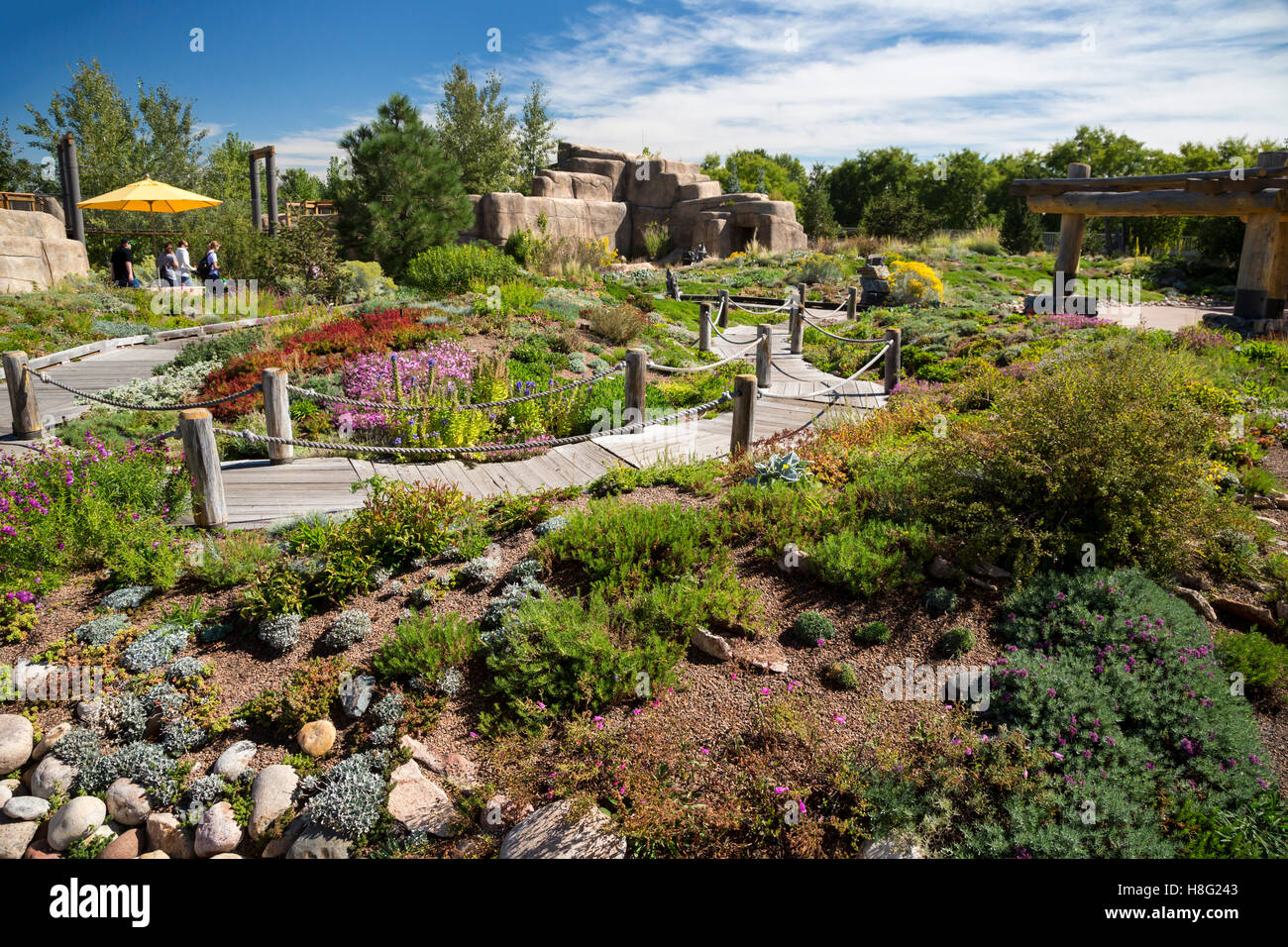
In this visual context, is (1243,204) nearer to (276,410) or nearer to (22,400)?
(276,410)

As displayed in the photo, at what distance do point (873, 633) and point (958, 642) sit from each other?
50 cm

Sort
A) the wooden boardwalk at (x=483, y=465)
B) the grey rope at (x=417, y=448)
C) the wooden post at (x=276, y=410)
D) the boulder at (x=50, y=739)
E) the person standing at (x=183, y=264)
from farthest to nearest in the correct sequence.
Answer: the person standing at (x=183, y=264)
the wooden post at (x=276, y=410)
the wooden boardwalk at (x=483, y=465)
the grey rope at (x=417, y=448)
the boulder at (x=50, y=739)

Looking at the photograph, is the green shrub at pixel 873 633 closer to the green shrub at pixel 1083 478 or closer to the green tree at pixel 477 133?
the green shrub at pixel 1083 478

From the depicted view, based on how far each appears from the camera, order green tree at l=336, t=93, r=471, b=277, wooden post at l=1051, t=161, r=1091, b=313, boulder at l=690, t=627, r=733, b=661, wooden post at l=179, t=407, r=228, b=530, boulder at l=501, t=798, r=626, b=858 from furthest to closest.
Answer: green tree at l=336, t=93, r=471, b=277
wooden post at l=1051, t=161, r=1091, b=313
wooden post at l=179, t=407, r=228, b=530
boulder at l=690, t=627, r=733, b=661
boulder at l=501, t=798, r=626, b=858

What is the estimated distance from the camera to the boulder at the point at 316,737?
429 centimetres

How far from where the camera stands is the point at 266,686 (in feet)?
15.6

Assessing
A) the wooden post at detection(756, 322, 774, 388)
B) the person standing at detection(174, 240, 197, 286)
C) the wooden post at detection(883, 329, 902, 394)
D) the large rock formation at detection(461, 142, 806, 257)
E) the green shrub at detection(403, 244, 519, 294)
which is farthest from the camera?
the large rock formation at detection(461, 142, 806, 257)

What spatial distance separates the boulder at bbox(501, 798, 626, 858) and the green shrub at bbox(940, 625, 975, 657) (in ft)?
7.69

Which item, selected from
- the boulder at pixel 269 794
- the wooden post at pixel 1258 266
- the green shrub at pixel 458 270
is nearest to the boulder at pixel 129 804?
the boulder at pixel 269 794

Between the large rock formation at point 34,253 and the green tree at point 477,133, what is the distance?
803 inches

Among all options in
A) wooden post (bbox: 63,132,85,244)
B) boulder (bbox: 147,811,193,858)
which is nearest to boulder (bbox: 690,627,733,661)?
boulder (bbox: 147,811,193,858)

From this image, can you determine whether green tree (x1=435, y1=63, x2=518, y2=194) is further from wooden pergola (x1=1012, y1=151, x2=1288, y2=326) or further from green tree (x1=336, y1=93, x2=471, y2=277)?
wooden pergola (x1=1012, y1=151, x2=1288, y2=326)

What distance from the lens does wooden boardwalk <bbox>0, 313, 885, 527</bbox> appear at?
7.24 meters
